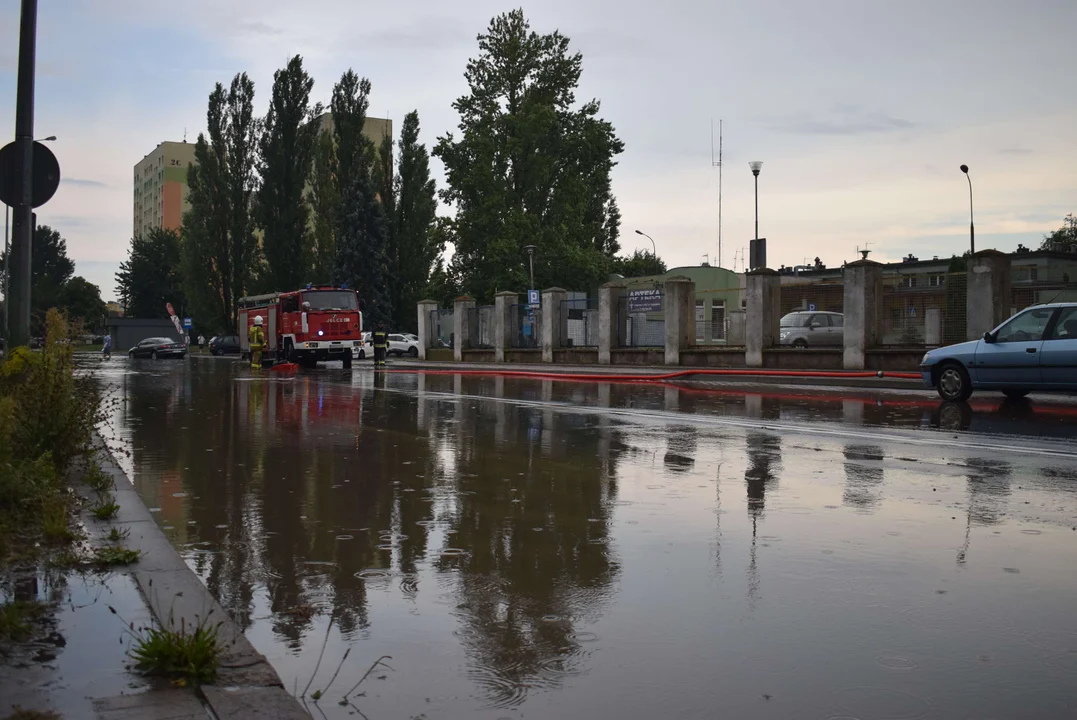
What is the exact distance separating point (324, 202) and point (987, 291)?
169 feet

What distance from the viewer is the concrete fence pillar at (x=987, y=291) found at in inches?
1000

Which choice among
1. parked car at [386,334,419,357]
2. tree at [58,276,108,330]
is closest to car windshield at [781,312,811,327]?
parked car at [386,334,419,357]

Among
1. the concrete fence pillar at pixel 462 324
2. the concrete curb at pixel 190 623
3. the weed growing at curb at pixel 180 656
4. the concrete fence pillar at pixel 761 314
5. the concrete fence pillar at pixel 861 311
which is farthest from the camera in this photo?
the concrete fence pillar at pixel 462 324

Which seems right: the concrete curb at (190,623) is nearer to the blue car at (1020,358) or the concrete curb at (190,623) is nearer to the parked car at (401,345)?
the blue car at (1020,358)

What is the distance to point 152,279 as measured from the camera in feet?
373

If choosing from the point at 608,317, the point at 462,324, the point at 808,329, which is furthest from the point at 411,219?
the point at 808,329

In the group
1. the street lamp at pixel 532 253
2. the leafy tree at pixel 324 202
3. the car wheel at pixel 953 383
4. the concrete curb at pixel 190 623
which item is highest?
the leafy tree at pixel 324 202

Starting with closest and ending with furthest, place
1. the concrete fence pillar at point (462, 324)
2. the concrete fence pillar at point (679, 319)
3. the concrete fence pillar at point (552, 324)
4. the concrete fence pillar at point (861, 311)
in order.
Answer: the concrete fence pillar at point (861, 311)
the concrete fence pillar at point (679, 319)
the concrete fence pillar at point (552, 324)
the concrete fence pillar at point (462, 324)

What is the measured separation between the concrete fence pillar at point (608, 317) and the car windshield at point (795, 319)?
6.42 metres

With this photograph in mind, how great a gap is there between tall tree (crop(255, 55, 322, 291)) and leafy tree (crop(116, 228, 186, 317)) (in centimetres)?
5189

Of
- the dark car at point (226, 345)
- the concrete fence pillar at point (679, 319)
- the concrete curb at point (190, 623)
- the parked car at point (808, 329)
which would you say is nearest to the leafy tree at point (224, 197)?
the dark car at point (226, 345)

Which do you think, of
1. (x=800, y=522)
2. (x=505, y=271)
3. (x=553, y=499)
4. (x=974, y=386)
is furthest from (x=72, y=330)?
(x=505, y=271)

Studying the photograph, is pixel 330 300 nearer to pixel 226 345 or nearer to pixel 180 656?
pixel 226 345

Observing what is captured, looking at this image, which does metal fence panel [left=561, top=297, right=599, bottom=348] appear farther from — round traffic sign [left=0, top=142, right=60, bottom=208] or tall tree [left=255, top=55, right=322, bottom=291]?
tall tree [left=255, top=55, right=322, bottom=291]
